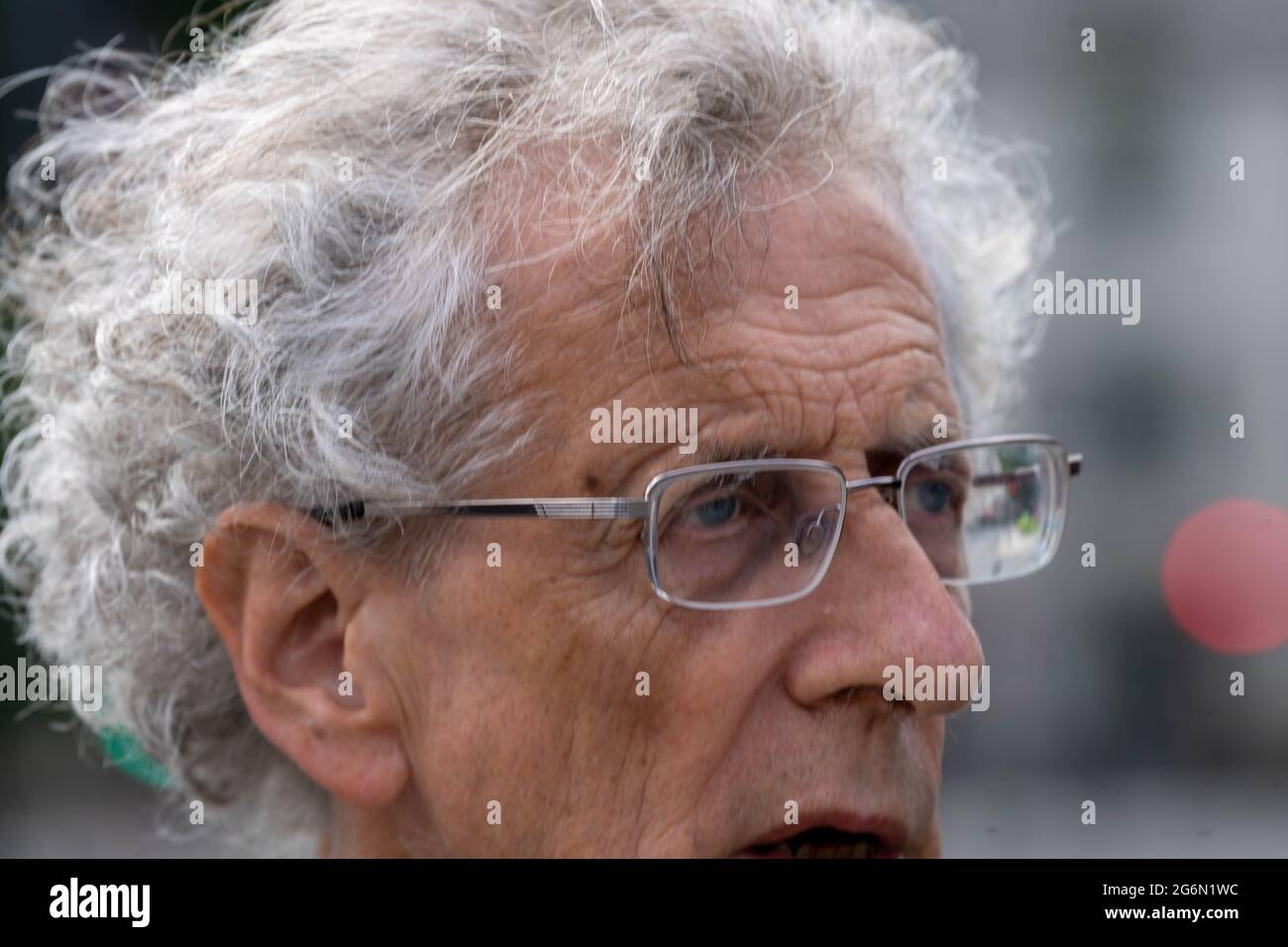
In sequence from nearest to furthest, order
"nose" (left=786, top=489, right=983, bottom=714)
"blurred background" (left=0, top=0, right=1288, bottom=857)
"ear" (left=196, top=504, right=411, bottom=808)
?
1. "nose" (left=786, top=489, right=983, bottom=714)
2. "ear" (left=196, top=504, right=411, bottom=808)
3. "blurred background" (left=0, top=0, right=1288, bottom=857)

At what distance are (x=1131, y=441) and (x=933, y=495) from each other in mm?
3319

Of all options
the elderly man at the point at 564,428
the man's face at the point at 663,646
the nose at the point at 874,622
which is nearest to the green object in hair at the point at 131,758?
the elderly man at the point at 564,428

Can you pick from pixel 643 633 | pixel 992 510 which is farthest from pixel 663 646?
pixel 992 510

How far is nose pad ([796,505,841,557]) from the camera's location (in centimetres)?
167

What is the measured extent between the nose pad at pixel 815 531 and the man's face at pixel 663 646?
1.4 inches

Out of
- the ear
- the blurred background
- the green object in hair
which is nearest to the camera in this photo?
the ear

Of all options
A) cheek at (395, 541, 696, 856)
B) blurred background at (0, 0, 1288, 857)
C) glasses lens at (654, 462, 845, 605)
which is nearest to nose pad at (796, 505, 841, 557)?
glasses lens at (654, 462, 845, 605)

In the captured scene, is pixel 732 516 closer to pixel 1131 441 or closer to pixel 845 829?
pixel 845 829

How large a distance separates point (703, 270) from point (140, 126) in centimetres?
115

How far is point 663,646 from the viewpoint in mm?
1646

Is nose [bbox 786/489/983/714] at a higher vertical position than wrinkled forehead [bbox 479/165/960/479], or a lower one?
lower

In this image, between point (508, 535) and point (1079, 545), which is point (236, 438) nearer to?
point (508, 535)

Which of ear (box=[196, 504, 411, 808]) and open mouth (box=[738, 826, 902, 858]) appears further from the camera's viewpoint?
ear (box=[196, 504, 411, 808])

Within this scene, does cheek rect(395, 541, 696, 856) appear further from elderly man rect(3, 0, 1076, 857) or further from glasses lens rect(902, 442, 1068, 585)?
glasses lens rect(902, 442, 1068, 585)
